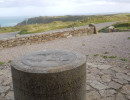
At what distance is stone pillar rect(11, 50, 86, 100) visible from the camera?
250 cm

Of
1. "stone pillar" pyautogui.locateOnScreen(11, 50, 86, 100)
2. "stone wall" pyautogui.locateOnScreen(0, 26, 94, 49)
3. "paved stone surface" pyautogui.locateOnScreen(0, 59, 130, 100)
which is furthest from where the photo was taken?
"stone wall" pyautogui.locateOnScreen(0, 26, 94, 49)

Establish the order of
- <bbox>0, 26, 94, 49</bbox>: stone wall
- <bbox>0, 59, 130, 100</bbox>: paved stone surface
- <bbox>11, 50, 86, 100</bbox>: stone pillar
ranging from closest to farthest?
1. <bbox>11, 50, 86, 100</bbox>: stone pillar
2. <bbox>0, 59, 130, 100</bbox>: paved stone surface
3. <bbox>0, 26, 94, 49</bbox>: stone wall

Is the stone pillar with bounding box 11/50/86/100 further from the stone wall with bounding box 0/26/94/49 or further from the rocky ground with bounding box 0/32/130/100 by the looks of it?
the stone wall with bounding box 0/26/94/49

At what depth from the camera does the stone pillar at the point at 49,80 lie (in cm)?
250

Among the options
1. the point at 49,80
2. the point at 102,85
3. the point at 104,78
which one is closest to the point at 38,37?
the point at 104,78

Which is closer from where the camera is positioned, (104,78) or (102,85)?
(102,85)

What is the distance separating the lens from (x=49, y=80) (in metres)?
2.50

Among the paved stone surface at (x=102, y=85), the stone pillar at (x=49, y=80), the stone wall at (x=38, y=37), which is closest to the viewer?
the stone pillar at (x=49, y=80)

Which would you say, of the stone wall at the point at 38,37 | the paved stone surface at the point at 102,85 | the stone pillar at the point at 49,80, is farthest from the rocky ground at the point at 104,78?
the stone wall at the point at 38,37

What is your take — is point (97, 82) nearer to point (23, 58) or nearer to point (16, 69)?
point (23, 58)

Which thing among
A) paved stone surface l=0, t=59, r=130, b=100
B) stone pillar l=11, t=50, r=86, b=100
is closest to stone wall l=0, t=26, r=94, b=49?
paved stone surface l=0, t=59, r=130, b=100

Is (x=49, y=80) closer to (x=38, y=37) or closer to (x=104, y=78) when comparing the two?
(x=104, y=78)

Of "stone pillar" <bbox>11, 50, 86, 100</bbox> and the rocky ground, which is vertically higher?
"stone pillar" <bbox>11, 50, 86, 100</bbox>

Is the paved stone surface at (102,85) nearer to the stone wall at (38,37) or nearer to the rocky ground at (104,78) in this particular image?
the rocky ground at (104,78)
